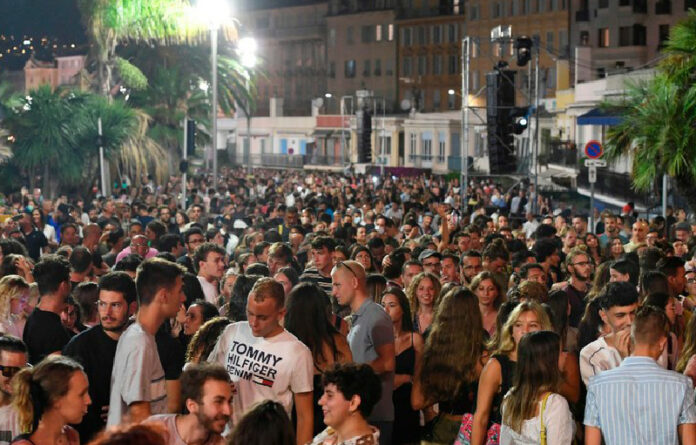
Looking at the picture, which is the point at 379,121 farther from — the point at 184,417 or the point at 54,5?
the point at 184,417

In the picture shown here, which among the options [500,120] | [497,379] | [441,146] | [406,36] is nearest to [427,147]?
[441,146]

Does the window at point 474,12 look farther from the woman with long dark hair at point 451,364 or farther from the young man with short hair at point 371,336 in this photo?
the woman with long dark hair at point 451,364

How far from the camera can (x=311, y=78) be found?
12662 centimetres

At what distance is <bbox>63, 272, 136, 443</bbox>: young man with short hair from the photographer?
24.3 ft

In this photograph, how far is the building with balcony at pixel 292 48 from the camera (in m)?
125

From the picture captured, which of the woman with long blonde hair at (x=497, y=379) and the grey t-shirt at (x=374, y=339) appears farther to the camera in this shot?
the grey t-shirt at (x=374, y=339)

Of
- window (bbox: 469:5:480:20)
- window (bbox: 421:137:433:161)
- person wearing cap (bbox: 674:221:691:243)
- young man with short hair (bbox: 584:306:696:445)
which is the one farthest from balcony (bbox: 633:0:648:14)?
young man with short hair (bbox: 584:306:696:445)

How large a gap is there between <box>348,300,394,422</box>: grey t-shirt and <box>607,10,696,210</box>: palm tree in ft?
40.9

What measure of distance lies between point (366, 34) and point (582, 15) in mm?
32813

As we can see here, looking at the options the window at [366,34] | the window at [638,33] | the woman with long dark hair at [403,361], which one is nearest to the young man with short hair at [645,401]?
the woman with long dark hair at [403,361]

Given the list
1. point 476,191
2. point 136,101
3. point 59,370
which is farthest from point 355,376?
point 136,101

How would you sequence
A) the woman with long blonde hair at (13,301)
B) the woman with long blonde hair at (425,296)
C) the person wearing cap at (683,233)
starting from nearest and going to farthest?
the woman with long blonde hair at (13,301) → the woman with long blonde hair at (425,296) → the person wearing cap at (683,233)

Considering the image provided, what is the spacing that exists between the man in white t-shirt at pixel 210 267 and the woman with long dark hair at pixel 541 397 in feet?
17.4

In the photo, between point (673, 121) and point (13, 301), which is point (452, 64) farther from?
point (13, 301)
